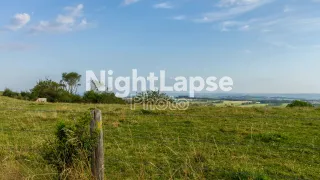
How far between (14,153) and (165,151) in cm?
371

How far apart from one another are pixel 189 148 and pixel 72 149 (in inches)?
157

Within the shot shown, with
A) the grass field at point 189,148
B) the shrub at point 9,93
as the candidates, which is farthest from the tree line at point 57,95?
the grass field at point 189,148

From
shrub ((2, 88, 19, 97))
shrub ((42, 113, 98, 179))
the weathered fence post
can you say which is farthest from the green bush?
the weathered fence post

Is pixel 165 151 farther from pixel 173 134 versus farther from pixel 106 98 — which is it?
pixel 106 98

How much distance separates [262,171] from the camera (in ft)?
22.0

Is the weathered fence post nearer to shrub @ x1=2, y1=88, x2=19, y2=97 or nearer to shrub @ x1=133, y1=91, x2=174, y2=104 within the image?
shrub @ x1=133, y1=91, x2=174, y2=104

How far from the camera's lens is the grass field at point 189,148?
21.2 ft

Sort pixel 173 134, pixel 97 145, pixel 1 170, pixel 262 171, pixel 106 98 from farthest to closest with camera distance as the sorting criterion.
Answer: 1. pixel 106 98
2. pixel 173 134
3. pixel 262 171
4. pixel 1 170
5. pixel 97 145

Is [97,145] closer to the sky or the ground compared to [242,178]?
closer to the sky

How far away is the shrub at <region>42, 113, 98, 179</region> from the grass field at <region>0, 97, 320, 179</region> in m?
0.30

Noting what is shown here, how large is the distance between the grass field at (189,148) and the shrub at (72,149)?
0.30 metres

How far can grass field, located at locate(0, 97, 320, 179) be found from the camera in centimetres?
645

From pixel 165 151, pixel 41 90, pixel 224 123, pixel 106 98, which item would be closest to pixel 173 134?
pixel 165 151

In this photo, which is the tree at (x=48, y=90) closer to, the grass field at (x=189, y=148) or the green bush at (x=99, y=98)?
the green bush at (x=99, y=98)
